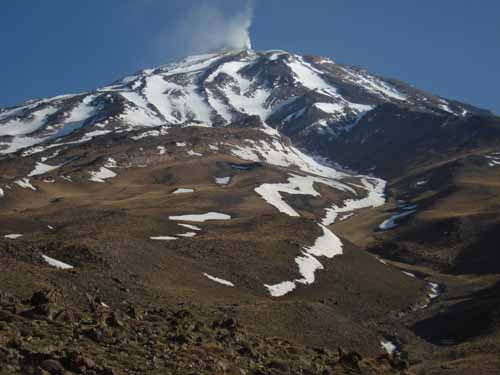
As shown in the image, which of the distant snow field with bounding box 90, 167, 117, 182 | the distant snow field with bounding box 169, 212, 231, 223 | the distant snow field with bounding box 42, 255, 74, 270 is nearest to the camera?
the distant snow field with bounding box 42, 255, 74, 270

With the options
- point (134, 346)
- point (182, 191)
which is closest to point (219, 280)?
point (134, 346)

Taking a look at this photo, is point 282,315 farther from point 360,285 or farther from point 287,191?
point 287,191

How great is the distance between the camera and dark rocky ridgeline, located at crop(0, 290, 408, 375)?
18.0 metres

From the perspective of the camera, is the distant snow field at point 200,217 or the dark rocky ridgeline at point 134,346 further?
the distant snow field at point 200,217

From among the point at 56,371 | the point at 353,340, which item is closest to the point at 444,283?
the point at 353,340

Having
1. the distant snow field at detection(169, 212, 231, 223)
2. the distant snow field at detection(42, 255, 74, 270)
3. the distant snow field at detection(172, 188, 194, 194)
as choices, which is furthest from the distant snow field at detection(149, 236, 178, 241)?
the distant snow field at detection(172, 188, 194, 194)

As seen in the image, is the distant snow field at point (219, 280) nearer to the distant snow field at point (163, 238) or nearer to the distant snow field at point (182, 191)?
the distant snow field at point (163, 238)

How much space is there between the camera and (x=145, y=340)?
2238cm

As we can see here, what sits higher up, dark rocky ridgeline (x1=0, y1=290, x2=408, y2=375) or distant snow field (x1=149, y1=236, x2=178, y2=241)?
dark rocky ridgeline (x1=0, y1=290, x2=408, y2=375)

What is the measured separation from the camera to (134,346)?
21188mm

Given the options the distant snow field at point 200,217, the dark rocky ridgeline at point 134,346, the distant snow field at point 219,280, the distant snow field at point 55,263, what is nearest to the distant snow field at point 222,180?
the distant snow field at point 200,217

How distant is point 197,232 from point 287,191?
8518 cm

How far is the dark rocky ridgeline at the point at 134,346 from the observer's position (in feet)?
59.2

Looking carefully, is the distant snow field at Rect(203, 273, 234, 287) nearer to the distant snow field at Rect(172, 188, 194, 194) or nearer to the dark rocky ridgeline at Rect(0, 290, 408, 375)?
the dark rocky ridgeline at Rect(0, 290, 408, 375)
